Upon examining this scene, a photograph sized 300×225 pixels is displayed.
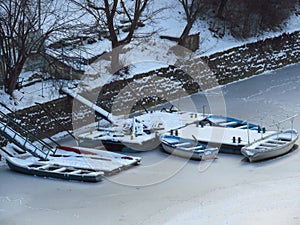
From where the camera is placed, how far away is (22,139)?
15617mm

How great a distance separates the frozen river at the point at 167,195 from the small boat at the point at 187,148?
170 millimetres

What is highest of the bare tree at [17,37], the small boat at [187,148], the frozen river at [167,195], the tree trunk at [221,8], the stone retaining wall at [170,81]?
the tree trunk at [221,8]

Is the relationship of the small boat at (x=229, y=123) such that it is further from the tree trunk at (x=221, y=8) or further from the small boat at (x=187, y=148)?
the tree trunk at (x=221, y=8)

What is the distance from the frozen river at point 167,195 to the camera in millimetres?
12109

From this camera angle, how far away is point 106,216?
12.3m

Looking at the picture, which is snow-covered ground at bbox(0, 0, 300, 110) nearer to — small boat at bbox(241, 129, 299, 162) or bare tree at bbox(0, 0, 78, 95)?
bare tree at bbox(0, 0, 78, 95)

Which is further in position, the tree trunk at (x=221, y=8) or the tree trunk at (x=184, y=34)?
the tree trunk at (x=221, y=8)

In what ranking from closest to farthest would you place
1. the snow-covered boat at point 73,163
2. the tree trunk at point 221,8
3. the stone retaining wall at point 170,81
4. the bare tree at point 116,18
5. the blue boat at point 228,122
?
the snow-covered boat at point 73,163, the blue boat at point 228,122, the stone retaining wall at point 170,81, the bare tree at point 116,18, the tree trunk at point 221,8

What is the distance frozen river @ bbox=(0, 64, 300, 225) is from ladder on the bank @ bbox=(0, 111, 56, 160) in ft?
2.08

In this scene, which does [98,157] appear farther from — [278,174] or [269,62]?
[269,62]

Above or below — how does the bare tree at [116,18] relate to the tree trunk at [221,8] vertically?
below

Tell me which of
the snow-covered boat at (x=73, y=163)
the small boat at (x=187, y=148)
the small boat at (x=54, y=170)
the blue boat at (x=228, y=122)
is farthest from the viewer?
the blue boat at (x=228, y=122)

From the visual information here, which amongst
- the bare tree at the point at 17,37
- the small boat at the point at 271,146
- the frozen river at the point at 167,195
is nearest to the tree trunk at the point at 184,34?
the bare tree at the point at 17,37

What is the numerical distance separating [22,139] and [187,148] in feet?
11.8
